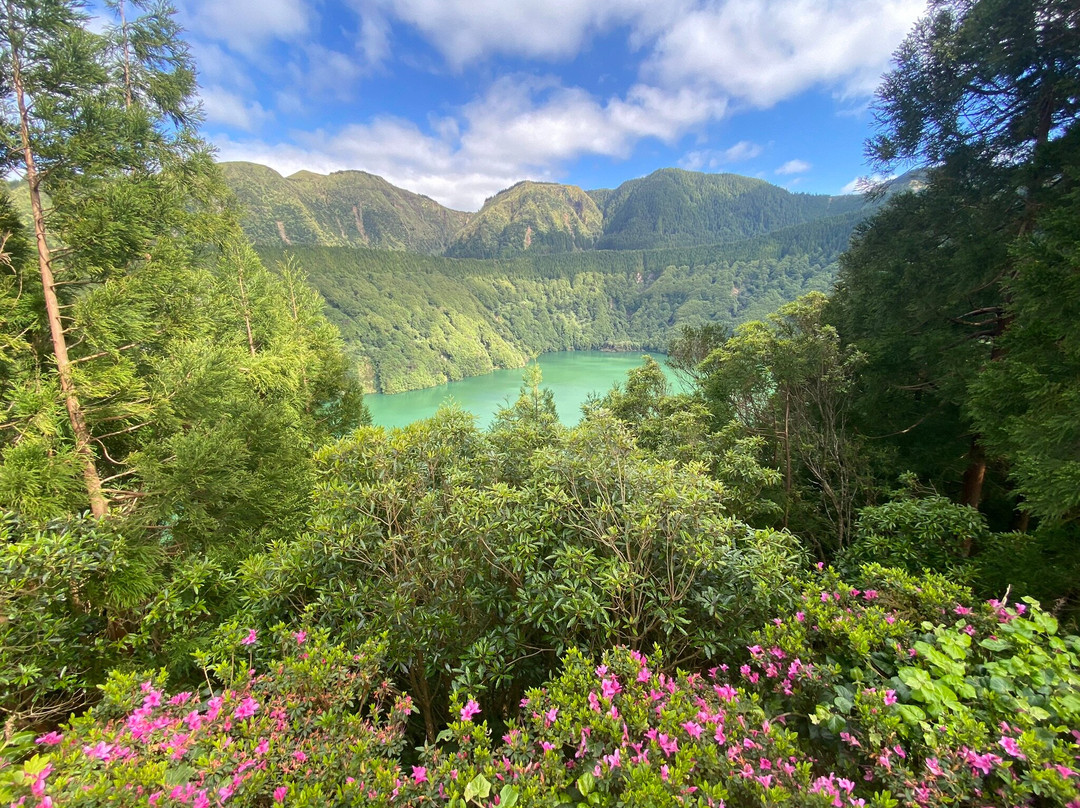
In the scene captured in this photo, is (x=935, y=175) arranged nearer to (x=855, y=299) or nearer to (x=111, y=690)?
(x=855, y=299)

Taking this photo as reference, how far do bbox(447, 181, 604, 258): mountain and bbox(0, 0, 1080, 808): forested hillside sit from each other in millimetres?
163998

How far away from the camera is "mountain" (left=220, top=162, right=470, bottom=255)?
13425cm

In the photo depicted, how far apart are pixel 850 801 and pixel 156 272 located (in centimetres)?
548

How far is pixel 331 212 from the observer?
166 metres

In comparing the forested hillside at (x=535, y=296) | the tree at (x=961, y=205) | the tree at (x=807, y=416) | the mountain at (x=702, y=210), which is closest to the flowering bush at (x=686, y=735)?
the tree at (x=807, y=416)

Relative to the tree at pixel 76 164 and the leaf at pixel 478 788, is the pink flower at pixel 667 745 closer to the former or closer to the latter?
the leaf at pixel 478 788

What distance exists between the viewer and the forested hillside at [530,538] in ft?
4.27

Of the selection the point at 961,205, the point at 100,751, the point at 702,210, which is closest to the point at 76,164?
the point at 100,751

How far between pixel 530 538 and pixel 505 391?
46558 mm

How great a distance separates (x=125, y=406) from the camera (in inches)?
144

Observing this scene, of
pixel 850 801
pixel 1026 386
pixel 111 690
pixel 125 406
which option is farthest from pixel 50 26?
pixel 1026 386

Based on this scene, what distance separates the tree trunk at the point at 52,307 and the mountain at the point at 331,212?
459 ft

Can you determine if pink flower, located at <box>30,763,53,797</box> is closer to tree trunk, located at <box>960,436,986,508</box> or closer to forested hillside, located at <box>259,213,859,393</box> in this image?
tree trunk, located at <box>960,436,986,508</box>

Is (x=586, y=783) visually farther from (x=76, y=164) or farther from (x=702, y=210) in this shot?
(x=702, y=210)
